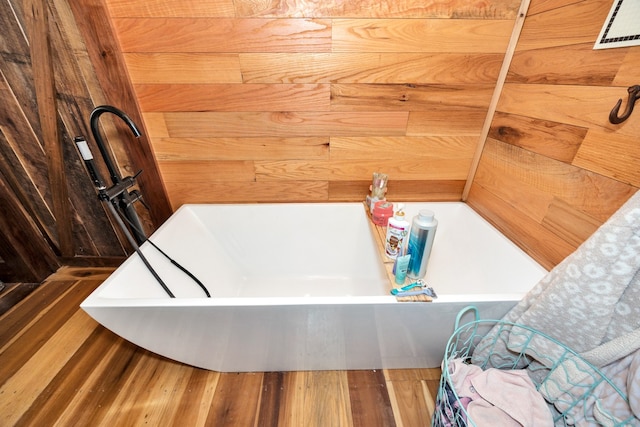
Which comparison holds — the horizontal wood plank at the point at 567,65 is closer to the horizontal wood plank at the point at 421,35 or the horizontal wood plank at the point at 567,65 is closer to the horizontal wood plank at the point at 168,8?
the horizontal wood plank at the point at 421,35

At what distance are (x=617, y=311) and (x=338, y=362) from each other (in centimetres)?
89

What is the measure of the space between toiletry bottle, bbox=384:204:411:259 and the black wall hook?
26.2 inches

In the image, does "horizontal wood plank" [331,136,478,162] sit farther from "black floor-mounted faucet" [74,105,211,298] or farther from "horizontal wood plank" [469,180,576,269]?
"black floor-mounted faucet" [74,105,211,298]

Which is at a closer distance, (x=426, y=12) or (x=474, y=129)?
(x=426, y=12)

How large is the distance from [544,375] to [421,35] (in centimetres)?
136

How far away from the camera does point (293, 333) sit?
0.88 meters

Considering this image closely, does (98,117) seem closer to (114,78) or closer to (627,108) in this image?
(114,78)

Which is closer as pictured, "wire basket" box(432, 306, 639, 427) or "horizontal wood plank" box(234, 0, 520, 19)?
"wire basket" box(432, 306, 639, 427)

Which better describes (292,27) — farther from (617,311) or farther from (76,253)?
(76,253)

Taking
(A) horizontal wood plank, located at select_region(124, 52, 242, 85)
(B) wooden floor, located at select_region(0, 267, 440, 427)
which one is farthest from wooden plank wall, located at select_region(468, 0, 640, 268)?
(A) horizontal wood plank, located at select_region(124, 52, 242, 85)

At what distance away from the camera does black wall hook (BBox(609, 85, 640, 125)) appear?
67 centimetres

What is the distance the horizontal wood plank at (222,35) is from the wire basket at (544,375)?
1.24 metres

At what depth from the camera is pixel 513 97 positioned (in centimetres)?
108

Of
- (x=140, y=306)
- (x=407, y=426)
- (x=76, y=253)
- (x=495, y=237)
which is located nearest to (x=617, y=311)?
(x=495, y=237)
